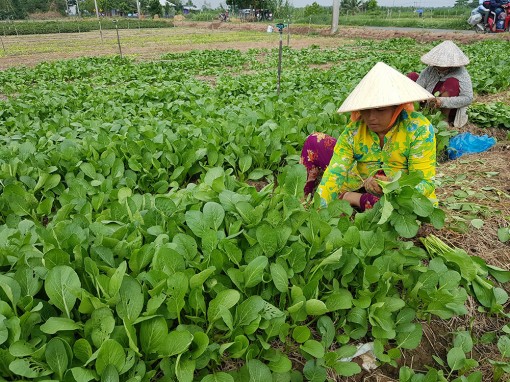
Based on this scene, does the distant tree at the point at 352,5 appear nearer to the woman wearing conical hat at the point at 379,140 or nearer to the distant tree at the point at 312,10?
the distant tree at the point at 312,10

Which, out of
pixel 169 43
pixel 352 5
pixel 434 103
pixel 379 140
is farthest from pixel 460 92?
pixel 352 5

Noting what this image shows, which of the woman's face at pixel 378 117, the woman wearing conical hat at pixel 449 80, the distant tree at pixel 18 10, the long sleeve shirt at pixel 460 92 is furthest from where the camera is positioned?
the distant tree at pixel 18 10

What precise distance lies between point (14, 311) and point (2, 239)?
0.60 metres

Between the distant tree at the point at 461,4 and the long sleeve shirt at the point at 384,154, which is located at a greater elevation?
the distant tree at the point at 461,4

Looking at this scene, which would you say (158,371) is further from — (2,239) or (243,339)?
(2,239)

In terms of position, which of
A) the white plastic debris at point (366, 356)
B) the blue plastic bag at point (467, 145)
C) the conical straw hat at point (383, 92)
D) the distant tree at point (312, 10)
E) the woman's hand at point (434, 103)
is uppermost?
the distant tree at point (312, 10)

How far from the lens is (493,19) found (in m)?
22.1

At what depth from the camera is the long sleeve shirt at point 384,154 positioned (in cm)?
251

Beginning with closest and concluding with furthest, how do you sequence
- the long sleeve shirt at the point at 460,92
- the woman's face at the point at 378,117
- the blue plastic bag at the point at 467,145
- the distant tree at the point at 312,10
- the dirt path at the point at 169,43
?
the woman's face at the point at 378,117 → the blue plastic bag at the point at 467,145 → the long sleeve shirt at the point at 460,92 → the dirt path at the point at 169,43 → the distant tree at the point at 312,10

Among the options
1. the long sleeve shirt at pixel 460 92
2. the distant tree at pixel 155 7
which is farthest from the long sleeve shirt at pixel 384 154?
the distant tree at pixel 155 7

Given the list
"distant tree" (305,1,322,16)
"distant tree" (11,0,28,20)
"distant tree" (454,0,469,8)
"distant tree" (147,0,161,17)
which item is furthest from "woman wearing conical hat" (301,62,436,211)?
"distant tree" (11,0,28,20)

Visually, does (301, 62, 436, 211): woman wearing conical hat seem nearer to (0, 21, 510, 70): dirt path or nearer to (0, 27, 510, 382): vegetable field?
(0, 27, 510, 382): vegetable field

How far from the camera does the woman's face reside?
243 centimetres

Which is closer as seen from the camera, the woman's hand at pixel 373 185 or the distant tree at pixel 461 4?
the woman's hand at pixel 373 185
